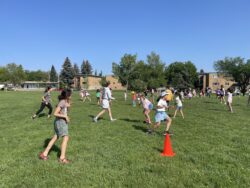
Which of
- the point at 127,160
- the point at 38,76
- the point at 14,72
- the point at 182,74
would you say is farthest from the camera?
the point at 38,76

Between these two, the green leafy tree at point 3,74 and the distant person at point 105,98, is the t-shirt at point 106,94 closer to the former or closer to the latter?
the distant person at point 105,98

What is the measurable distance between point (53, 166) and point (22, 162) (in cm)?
89

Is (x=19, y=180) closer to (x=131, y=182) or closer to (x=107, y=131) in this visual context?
(x=131, y=182)

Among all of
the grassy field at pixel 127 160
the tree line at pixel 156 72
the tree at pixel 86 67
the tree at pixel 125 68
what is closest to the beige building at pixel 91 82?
the tree line at pixel 156 72

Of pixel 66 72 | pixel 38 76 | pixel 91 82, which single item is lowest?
pixel 91 82

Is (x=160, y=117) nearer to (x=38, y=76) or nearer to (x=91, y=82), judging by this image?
(x=91, y=82)

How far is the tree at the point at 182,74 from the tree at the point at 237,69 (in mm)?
11676

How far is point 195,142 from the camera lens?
9414 mm

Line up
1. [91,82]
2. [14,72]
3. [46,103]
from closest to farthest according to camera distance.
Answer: [46,103] < [14,72] < [91,82]

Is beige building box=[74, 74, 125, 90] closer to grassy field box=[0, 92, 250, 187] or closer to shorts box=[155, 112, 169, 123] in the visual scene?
shorts box=[155, 112, 169, 123]

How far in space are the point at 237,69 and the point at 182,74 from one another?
20.4 metres

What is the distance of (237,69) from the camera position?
11325cm

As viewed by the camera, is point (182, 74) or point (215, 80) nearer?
point (182, 74)

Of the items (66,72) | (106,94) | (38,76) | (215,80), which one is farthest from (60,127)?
(38,76)
